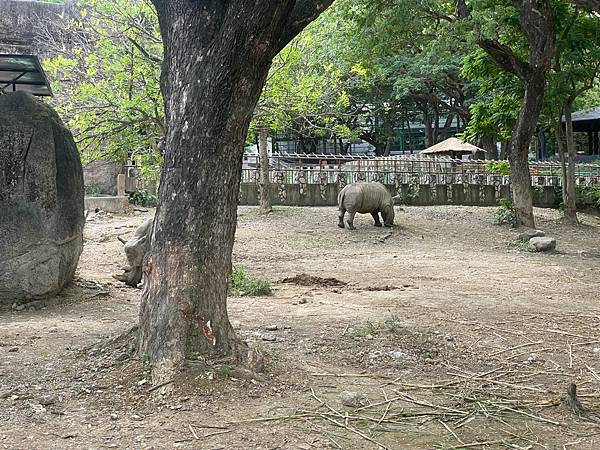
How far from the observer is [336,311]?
8078 mm

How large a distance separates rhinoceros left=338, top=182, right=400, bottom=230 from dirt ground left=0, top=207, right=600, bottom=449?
20.7ft

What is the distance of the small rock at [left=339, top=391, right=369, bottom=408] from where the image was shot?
4.79 metres

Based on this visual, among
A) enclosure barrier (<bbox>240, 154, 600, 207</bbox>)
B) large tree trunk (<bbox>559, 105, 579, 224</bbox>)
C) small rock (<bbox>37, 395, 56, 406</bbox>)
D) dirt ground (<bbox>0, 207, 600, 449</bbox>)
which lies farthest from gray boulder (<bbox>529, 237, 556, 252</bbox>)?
small rock (<bbox>37, 395, 56, 406</bbox>)

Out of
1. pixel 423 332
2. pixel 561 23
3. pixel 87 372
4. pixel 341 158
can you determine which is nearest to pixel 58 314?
pixel 87 372

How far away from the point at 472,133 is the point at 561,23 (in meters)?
3.89

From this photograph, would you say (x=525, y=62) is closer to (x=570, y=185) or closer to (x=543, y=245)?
(x=543, y=245)

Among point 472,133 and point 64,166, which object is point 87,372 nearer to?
point 64,166

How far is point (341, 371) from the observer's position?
565 cm

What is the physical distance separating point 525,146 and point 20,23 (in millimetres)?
16376

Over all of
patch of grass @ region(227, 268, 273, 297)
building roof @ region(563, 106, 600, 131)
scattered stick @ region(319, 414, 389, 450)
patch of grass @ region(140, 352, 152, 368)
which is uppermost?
building roof @ region(563, 106, 600, 131)

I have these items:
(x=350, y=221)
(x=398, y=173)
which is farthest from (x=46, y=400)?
(x=398, y=173)

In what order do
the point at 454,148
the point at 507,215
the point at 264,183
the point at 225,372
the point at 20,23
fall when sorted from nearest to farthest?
1. the point at 225,372
2. the point at 507,215
3. the point at 264,183
4. the point at 20,23
5. the point at 454,148

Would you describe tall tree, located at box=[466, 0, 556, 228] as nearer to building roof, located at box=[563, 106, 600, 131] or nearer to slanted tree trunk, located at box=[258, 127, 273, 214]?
slanted tree trunk, located at box=[258, 127, 273, 214]

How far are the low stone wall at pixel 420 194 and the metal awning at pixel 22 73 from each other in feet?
37.0
